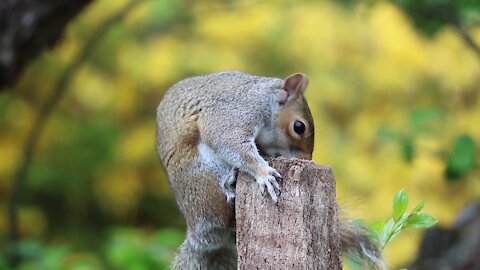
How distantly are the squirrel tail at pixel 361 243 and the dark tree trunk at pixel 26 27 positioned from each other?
3.74 ft

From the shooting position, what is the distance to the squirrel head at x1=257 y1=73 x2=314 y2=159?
208 centimetres

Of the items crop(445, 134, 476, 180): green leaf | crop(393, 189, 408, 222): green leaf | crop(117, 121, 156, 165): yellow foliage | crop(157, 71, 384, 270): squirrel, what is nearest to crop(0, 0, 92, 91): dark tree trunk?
crop(157, 71, 384, 270): squirrel

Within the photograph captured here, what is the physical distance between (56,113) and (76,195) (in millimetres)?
371

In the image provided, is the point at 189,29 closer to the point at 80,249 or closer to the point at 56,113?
the point at 56,113

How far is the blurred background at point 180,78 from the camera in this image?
4.41 meters

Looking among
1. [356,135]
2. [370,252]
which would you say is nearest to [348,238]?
[370,252]

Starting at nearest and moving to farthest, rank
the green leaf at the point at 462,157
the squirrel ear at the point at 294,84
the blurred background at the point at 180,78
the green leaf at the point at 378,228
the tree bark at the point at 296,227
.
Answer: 1. the tree bark at the point at 296,227
2. the green leaf at the point at 378,228
3. the squirrel ear at the point at 294,84
4. the green leaf at the point at 462,157
5. the blurred background at the point at 180,78

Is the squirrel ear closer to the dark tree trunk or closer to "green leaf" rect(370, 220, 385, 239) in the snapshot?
"green leaf" rect(370, 220, 385, 239)

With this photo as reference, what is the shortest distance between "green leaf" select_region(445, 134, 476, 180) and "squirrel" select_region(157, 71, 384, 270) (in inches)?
38.8

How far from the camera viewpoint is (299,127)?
6.89 feet

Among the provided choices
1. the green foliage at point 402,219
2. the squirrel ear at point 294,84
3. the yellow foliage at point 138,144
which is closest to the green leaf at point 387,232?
the green foliage at point 402,219

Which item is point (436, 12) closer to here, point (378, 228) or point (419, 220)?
point (378, 228)

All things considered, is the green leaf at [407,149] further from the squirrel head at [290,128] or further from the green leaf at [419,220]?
the green leaf at [419,220]

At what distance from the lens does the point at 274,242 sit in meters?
1.61
